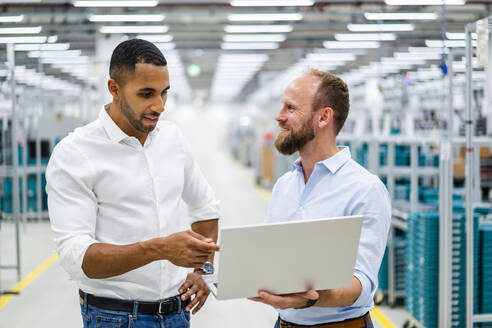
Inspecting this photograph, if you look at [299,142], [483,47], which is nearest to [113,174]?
[299,142]

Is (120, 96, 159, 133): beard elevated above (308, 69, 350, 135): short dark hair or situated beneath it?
situated beneath

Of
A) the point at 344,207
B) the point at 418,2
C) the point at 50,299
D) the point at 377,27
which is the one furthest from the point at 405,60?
the point at 344,207

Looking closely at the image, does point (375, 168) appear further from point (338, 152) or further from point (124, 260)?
point (124, 260)

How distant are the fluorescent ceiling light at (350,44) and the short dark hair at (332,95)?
10939 mm

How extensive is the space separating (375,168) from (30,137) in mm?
7431

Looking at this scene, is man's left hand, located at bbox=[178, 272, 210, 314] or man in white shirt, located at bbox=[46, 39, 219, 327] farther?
man's left hand, located at bbox=[178, 272, 210, 314]

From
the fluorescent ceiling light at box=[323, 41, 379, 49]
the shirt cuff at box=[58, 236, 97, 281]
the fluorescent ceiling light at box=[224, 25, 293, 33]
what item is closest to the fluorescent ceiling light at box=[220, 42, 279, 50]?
the fluorescent ceiling light at box=[224, 25, 293, 33]

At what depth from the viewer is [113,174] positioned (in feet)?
5.24

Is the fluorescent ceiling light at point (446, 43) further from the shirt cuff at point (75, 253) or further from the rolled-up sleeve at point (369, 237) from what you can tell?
the shirt cuff at point (75, 253)

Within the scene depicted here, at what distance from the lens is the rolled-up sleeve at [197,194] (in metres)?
1.91

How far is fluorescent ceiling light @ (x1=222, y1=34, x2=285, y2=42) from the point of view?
11.2 m

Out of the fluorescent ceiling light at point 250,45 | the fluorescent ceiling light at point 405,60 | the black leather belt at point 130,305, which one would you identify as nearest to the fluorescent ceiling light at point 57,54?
the fluorescent ceiling light at point 250,45

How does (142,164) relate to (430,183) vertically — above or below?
above

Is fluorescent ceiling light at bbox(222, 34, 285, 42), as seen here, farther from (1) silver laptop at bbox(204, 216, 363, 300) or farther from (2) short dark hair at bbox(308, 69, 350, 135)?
(1) silver laptop at bbox(204, 216, 363, 300)
